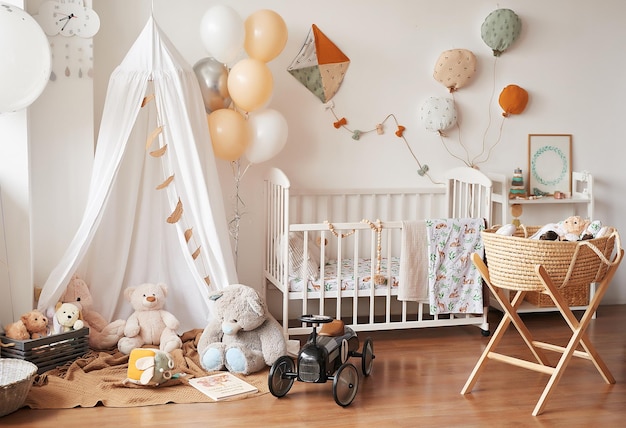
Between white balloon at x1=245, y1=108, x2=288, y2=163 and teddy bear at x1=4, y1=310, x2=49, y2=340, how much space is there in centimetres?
131

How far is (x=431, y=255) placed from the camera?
414cm

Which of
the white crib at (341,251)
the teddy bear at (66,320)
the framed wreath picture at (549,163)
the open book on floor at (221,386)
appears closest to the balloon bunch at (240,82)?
the white crib at (341,251)

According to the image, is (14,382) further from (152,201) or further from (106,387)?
(152,201)

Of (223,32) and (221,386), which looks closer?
(221,386)

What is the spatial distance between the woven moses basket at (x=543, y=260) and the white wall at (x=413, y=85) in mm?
1549

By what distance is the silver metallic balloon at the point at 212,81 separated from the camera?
406 centimetres

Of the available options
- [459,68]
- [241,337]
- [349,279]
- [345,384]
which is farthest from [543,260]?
[459,68]

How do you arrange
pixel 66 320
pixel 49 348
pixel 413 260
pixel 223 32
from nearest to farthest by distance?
1. pixel 49 348
2. pixel 66 320
3. pixel 223 32
4. pixel 413 260

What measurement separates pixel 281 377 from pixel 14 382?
41.4 inches

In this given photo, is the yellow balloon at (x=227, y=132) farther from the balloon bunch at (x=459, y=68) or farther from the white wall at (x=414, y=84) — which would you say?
the balloon bunch at (x=459, y=68)

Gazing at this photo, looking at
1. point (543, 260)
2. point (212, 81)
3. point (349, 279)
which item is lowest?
point (349, 279)

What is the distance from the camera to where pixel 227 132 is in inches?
157

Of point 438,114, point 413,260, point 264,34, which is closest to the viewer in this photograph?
point 264,34

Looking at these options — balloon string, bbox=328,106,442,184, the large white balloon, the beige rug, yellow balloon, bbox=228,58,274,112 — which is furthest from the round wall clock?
the beige rug
